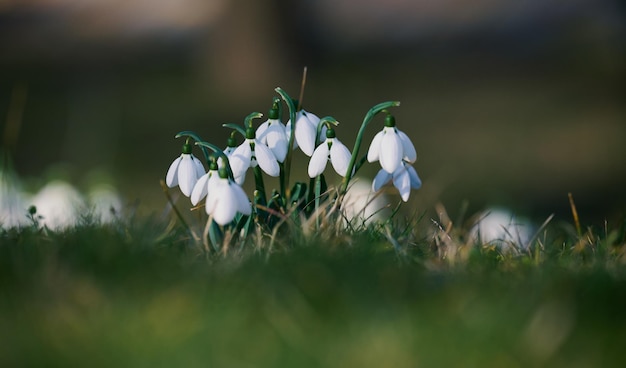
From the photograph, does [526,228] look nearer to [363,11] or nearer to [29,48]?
[29,48]

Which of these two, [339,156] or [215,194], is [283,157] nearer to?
[339,156]

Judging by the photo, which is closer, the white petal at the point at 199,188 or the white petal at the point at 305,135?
the white petal at the point at 199,188

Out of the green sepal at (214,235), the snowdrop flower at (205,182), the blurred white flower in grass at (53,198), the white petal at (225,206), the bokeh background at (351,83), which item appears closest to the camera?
the white petal at (225,206)

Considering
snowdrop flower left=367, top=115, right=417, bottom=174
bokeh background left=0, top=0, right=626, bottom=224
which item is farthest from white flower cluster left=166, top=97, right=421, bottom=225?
bokeh background left=0, top=0, right=626, bottom=224

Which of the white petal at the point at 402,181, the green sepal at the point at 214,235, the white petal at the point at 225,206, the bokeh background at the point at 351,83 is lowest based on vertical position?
the bokeh background at the point at 351,83

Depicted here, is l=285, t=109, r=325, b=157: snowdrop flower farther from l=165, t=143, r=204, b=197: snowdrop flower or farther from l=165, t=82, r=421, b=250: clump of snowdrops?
l=165, t=143, r=204, b=197: snowdrop flower

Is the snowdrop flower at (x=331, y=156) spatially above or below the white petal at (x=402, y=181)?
above

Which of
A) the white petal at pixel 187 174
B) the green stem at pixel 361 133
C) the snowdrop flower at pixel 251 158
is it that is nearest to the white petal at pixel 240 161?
the snowdrop flower at pixel 251 158

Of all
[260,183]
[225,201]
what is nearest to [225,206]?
[225,201]

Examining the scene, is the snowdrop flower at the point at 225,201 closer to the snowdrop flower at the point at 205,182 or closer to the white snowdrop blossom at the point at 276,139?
the snowdrop flower at the point at 205,182
